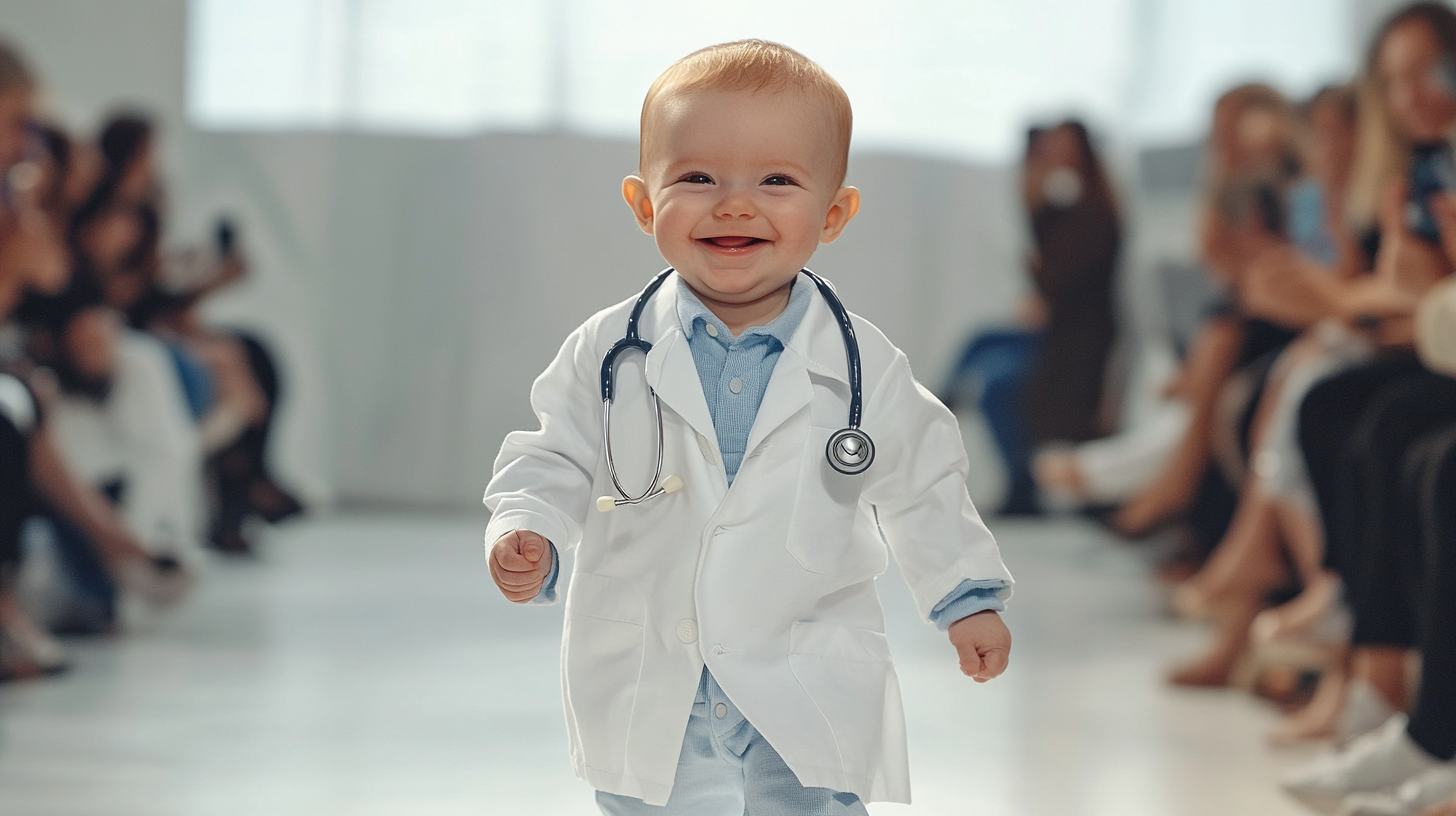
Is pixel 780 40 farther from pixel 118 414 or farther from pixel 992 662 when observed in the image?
pixel 992 662

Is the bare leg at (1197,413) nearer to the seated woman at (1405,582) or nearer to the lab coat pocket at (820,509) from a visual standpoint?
the seated woman at (1405,582)

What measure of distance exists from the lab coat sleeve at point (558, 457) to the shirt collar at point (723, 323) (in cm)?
7

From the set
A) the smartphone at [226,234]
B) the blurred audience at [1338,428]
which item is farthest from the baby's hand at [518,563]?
the smartphone at [226,234]

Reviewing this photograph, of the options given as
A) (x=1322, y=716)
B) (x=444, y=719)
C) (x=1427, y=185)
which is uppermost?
(x=1427, y=185)

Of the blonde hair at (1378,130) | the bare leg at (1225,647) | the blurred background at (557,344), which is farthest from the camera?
the bare leg at (1225,647)

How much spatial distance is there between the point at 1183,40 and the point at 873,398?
11.9ft

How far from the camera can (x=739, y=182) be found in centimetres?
80

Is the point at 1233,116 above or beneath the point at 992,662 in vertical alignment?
above

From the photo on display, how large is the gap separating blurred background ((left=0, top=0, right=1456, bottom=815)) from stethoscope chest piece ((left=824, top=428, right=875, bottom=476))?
761 millimetres

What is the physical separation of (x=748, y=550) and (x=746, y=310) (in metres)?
0.16

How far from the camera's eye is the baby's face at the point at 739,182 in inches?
31.2

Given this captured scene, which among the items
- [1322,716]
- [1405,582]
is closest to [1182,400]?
[1322,716]

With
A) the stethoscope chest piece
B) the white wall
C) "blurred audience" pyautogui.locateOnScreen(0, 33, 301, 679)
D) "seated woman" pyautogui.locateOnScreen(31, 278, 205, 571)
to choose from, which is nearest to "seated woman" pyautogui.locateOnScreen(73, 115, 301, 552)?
"blurred audience" pyautogui.locateOnScreen(0, 33, 301, 679)

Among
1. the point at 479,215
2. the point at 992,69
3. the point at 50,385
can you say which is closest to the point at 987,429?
the point at 992,69
